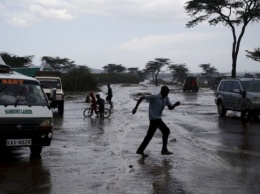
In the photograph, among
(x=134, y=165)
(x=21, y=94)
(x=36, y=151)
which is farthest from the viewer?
(x=21, y=94)

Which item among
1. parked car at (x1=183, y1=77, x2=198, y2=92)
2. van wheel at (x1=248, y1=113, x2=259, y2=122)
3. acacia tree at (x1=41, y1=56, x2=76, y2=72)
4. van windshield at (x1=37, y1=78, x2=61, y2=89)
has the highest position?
acacia tree at (x1=41, y1=56, x2=76, y2=72)

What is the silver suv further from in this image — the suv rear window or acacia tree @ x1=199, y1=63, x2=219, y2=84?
acacia tree @ x1=199, y1=63, x2=219, y2=84

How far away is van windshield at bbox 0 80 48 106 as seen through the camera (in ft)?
31.4

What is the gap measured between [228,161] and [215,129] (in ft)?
19.3

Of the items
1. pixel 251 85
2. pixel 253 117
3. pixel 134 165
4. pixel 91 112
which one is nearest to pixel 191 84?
pixel 91 112

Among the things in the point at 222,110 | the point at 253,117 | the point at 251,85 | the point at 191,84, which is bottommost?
the point at 253,117

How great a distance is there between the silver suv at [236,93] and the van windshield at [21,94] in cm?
1014

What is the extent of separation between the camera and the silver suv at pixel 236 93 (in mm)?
17359

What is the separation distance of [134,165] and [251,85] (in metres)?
11.3

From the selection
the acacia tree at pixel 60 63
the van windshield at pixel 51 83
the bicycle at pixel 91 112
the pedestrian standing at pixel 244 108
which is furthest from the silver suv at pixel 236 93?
the acacia tree at pixel 60 63

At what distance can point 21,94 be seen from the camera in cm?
984

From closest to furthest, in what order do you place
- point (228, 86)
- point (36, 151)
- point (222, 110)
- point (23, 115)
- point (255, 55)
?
point (23, 115) → point (36, 151) → point (228, 86) → point (222, 110) → point (255, 55)

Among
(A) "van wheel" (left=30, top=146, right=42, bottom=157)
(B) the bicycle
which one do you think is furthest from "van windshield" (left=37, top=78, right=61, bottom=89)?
(A) "van wheel" (left=30, top=146, right=42, bottom=157)

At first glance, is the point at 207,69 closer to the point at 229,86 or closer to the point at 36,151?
the point at 229,86
